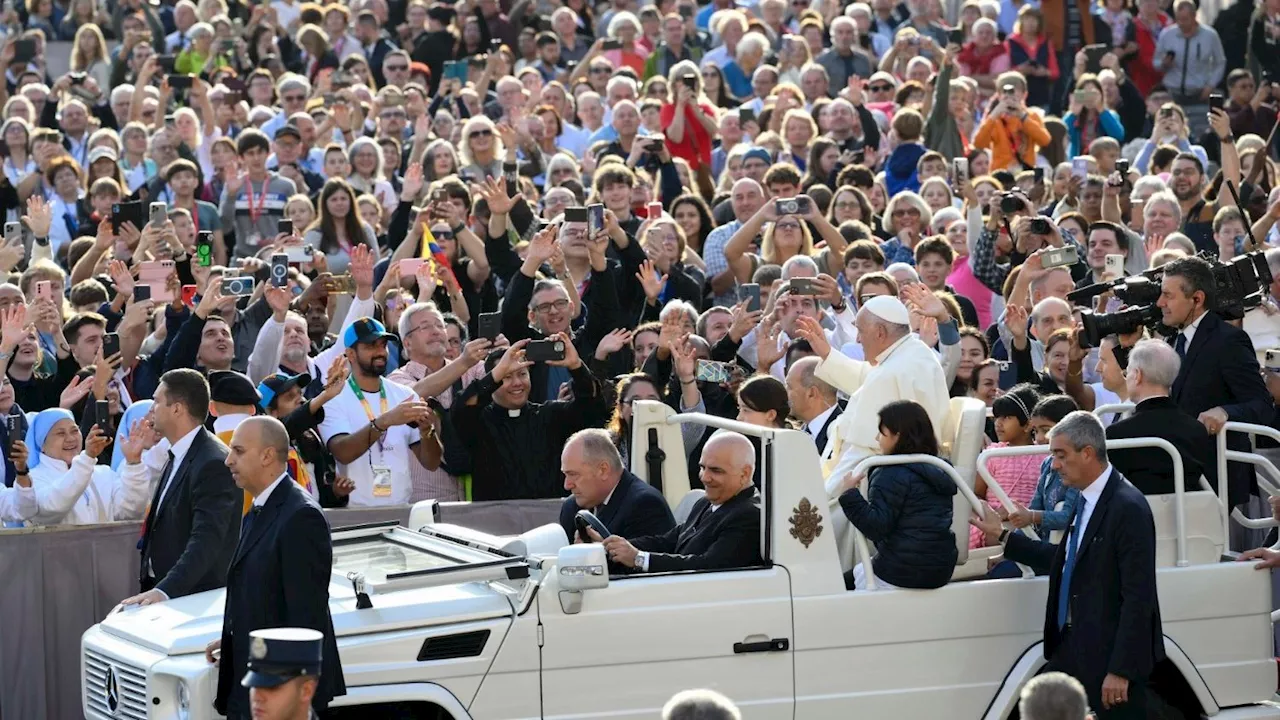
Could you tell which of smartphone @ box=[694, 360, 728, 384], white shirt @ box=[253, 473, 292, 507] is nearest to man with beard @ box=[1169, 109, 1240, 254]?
smartphone @ box=[694, 360, 728, 384]

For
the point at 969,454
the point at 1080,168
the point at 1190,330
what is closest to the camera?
the point at 969,454

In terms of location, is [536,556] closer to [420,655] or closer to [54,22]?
[420,655]

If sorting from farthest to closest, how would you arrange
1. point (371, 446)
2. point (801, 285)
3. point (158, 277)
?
point (158, 277) < point (801, 285) < point (371, 446)

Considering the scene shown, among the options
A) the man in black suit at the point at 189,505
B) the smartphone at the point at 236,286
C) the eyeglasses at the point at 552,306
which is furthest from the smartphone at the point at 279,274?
the man in black suit at the point at 189,505

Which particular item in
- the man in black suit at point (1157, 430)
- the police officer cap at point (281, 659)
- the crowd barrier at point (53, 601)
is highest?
the man in black suit at point (1157, 430)

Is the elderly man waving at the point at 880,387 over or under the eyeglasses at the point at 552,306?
under

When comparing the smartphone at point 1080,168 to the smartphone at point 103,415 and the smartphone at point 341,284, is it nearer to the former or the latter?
the smartphone at point 341,284

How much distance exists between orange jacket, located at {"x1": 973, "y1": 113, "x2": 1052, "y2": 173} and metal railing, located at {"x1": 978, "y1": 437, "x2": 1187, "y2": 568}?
937cm

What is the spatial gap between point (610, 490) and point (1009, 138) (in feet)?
33.3

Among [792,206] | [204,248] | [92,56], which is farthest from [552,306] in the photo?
[92,56]

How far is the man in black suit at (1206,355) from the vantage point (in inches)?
402

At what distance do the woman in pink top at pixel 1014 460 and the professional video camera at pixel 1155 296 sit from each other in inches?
17.6

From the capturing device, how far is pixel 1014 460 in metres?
9.75

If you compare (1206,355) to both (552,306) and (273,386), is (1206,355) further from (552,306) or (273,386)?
(273,386)
